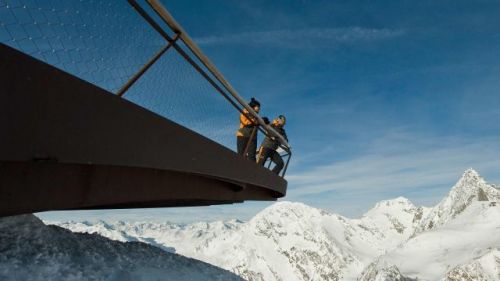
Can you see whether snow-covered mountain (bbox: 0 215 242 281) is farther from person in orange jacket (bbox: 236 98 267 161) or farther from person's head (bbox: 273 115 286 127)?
person's head (bbox: 273 115 286 127)

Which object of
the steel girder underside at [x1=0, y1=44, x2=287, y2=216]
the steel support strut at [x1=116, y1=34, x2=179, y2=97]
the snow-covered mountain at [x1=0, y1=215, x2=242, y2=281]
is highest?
the steel support strut at [x1=116, y1=34, x2=179, y2=97]

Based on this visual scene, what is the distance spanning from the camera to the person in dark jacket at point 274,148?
35.3 ft

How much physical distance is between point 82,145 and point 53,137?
1.05 ft

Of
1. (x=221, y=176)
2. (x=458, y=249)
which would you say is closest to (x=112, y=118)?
(x=221, y=176)

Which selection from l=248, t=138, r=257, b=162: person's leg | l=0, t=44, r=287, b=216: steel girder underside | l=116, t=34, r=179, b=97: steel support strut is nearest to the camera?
l=0, t=44, r=287, b=216: steel girder underside

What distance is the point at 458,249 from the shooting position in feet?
418

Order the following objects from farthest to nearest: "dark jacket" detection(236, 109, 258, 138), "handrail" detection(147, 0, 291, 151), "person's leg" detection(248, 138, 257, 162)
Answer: "person's leg" detection(248, 138, 257, 162)
"dark jacket" detection(236, 109, 258, 138)
"handrail" detection(147, 0, 291, 151)

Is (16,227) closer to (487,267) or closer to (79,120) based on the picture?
(79,120)

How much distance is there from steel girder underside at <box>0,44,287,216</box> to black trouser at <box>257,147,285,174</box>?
14.9 feet

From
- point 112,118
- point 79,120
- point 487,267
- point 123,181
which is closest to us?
point 79,120

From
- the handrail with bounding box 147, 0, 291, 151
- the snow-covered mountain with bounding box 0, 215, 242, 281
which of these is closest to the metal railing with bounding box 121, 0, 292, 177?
the handrail with bounding box 147, 0, 291, 151

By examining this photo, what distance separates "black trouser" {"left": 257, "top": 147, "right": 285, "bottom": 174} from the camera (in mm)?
10713

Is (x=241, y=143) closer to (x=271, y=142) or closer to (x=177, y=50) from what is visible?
(x=271, y=142)

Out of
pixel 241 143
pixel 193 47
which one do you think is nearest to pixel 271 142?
pixel 241 143
